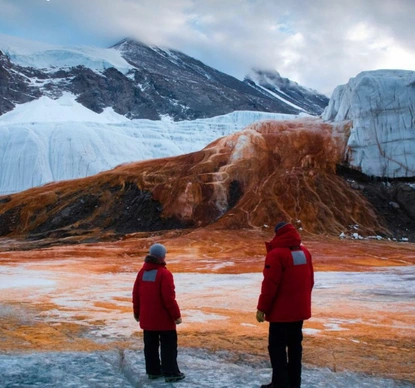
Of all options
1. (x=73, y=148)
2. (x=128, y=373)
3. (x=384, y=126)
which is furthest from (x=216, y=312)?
(x=73, y=148)

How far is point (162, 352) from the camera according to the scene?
7613 millimetres

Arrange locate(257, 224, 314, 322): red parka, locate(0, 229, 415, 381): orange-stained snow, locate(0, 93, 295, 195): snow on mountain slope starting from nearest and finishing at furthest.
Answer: locate(257, 224, 314, 322): red parka < locate(0, 229, 415, 381): orange-stained snow < locate(0, 93, 295, 195): snow on mountain slope

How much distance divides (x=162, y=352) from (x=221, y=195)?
51.7m

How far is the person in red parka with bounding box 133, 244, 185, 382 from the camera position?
7500 mm

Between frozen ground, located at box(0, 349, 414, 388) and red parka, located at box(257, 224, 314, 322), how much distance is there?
1216 millimetres

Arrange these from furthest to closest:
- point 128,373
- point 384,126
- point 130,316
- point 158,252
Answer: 1. point 384,126
2. point 130,316
3. point 128,373
4. point 158,252

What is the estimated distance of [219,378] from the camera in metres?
7.62

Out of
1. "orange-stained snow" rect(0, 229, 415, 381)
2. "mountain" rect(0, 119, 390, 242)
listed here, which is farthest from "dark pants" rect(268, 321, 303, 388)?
"mountain" rect(0, 119, 390, 242)

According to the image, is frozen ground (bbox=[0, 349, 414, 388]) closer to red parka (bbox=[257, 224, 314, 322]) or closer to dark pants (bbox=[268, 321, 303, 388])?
dark pants (bbox=[268, 321, 303, 388])

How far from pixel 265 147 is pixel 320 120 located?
12031 mm

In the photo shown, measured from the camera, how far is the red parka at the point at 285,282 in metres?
6.83

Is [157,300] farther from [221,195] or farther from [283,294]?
[221,195]

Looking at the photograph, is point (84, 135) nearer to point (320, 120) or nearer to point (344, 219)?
point (320, 120)

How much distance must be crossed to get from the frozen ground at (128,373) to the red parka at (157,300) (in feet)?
2.63
